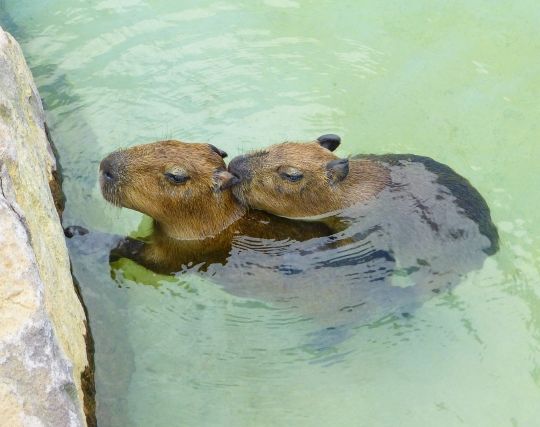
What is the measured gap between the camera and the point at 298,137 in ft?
20.2

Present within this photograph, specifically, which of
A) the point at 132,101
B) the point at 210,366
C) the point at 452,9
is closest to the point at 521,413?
the point at 210,366

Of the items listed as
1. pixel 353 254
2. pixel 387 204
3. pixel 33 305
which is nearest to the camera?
pixel 33 305

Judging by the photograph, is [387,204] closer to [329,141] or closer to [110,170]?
[329,141]

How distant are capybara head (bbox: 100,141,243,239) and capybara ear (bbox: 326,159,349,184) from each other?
611 millimetres

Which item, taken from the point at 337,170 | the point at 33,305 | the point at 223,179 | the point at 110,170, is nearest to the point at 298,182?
the point at 337,170

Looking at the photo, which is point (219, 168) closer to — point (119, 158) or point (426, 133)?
point (119, 158)

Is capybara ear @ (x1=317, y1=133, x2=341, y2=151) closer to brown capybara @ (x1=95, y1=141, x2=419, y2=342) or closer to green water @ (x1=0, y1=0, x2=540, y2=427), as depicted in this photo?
brown capybara @ (x1=95, y1=141, x2=419, y2=342)

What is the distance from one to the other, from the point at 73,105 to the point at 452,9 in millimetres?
3739

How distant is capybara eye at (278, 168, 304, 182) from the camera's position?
493 cm

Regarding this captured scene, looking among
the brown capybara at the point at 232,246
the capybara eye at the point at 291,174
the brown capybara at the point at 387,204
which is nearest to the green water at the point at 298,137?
the brown capybara at the point at 232,246

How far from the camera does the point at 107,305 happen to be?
482 centimetres

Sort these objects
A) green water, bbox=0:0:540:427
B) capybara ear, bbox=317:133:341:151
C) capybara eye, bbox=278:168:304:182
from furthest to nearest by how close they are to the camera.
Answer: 1. capybara ear, bbox=317:133:341:151
2. capybara eye, bbox=278:168:304:182
3. green water, bbox=0:0:540:427

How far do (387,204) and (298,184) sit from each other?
0.60 metres

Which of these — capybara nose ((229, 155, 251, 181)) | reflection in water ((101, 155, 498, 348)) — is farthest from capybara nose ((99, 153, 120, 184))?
capybara nose ((229, 155, 251, 181))
